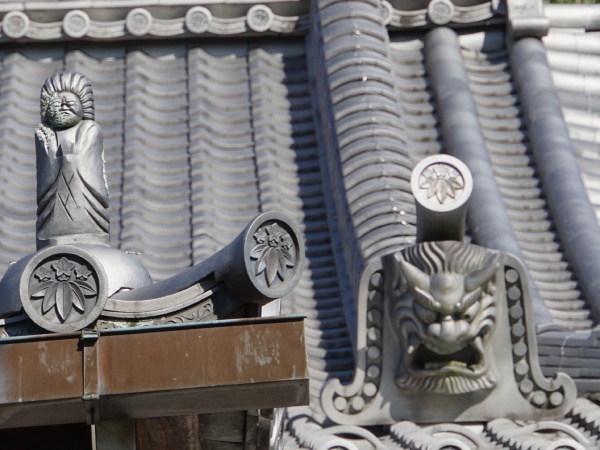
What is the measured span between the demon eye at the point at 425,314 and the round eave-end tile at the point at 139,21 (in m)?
4.40

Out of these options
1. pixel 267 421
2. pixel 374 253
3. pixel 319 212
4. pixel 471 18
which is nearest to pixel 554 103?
pixel 471 18

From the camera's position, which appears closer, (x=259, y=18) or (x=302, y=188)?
(x=302, y=188)

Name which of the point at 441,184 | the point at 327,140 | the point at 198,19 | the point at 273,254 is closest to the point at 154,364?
the point at 273,254

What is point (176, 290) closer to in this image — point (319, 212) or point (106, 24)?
point (319, 212)

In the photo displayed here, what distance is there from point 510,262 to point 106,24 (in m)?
4.67

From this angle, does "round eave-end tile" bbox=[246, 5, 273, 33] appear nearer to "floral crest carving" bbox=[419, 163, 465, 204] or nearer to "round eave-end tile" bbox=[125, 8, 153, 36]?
"round eave-end tile" bbox=[125, 8, 153, 36]

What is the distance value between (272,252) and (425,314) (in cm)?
229

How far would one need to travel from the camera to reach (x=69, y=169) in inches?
360

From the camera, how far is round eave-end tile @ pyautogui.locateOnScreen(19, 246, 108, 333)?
25.7 ft

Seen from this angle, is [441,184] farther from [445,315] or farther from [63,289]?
[63,289]

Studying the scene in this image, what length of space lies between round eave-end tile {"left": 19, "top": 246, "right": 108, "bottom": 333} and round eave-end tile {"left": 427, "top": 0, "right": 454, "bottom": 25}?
6491 millimetres

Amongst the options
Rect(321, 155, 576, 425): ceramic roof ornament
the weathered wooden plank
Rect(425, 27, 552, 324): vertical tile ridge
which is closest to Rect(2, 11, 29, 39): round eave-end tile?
Rect(425, 27, 552, 324): vertical tile ridge

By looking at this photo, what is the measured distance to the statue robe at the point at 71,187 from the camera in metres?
9.05

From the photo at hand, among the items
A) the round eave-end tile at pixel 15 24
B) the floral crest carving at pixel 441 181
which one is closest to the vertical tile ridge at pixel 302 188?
the floral crest carving at pixel 441 181
